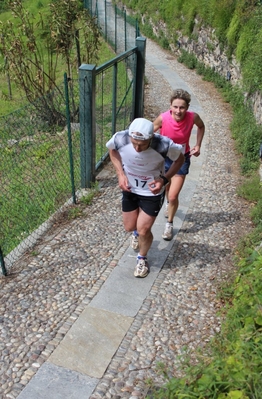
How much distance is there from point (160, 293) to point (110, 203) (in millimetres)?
2091

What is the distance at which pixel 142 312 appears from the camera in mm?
3912

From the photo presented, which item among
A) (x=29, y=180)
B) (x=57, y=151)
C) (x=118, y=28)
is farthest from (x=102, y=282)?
(x=118, y=28)

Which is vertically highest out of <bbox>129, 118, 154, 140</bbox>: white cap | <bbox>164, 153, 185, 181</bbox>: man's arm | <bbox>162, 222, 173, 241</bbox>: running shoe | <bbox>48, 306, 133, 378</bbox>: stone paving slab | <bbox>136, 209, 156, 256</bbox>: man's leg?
<bbox>129, 118, 154, 140</bbox>: white cap

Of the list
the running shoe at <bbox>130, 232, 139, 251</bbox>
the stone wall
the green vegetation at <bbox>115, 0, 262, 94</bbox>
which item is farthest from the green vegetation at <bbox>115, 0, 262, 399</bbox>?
the running shoe at <bbox>130, 232, 139, 251</bbox>

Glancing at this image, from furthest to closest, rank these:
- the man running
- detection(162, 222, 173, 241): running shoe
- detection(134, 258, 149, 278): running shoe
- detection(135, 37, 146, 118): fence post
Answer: detection(135, 37, 146, 118): fence post < detection(162, 222, 173, 241): running shoe < detection(134, 258, 149, 278): running shoe < the man running

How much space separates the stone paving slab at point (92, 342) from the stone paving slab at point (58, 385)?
2.3 inches

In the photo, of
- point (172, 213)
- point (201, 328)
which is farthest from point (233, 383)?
point (172, 213)

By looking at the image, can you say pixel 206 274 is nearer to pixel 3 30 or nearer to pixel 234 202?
pixel 234 202

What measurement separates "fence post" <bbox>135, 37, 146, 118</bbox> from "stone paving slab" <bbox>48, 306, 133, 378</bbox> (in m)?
5.80

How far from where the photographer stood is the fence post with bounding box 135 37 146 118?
26.9ft

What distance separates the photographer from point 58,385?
3.12 m

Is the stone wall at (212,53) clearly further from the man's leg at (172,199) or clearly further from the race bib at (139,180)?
the race bib at (139,180)

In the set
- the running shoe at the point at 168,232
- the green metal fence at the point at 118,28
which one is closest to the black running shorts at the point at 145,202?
the running shoe at the point at 168,232

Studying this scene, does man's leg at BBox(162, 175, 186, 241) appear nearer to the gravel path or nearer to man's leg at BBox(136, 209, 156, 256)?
the gravel path
